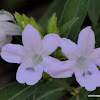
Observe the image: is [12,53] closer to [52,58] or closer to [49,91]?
[52,58]

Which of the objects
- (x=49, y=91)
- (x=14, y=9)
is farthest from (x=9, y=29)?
(x=14, y=9)

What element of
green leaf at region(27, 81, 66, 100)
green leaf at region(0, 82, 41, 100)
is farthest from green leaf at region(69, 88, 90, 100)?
green leaf at region(0, 82, 41, 100)

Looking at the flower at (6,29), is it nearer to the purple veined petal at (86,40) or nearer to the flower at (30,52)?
the flower at (30,52)

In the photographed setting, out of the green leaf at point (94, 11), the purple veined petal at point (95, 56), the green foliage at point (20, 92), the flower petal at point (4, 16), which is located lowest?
the green foliage at point (20, 92)

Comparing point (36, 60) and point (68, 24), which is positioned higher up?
point (68, 24)

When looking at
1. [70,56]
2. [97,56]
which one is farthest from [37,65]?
[97,56]

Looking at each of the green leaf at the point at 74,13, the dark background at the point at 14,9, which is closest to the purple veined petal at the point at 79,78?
the green leaf at the point at 74,13
